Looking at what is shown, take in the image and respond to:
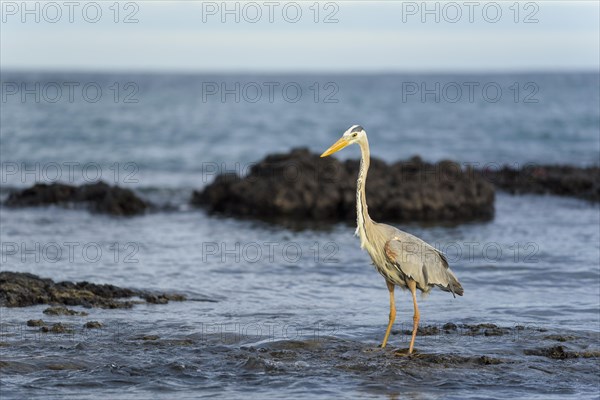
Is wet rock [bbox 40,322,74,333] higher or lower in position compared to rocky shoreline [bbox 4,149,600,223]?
lower

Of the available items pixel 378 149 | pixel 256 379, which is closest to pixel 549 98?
pixel 378 149

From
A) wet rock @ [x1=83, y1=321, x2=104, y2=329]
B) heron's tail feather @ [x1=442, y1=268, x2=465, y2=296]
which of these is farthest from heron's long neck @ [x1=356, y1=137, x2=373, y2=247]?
wet rock @ [x1=83, y1=321, x2=104, y2=329]

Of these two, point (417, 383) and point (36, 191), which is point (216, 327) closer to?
point (417, 383)

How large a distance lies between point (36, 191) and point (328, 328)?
1029 cm

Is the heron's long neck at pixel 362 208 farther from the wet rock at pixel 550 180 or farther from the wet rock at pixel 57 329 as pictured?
the wet rock at pixel 550 180

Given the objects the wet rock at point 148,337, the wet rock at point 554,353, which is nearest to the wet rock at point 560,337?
the wet rock at point 554,353

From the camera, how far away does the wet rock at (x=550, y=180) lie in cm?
1962

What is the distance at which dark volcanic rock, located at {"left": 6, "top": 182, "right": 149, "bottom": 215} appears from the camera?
678 inches

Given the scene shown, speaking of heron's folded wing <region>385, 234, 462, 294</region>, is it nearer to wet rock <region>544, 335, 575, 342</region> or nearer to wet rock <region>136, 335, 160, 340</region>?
wet rock <region>544, 335, 575, 342</region>

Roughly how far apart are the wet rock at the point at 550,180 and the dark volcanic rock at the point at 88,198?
8290 millimetres

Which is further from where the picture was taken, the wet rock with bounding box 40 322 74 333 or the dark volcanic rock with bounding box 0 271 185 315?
the dark volcanic rock with bounding box 0 271 185 315

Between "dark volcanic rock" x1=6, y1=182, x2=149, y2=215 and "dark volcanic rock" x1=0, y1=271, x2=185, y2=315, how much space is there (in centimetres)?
664

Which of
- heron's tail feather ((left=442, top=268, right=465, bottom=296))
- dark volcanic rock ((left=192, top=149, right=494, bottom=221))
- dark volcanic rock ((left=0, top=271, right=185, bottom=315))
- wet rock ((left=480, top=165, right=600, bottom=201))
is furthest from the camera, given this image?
wet rock ((left=480, top=165, right=600, bottom=201))

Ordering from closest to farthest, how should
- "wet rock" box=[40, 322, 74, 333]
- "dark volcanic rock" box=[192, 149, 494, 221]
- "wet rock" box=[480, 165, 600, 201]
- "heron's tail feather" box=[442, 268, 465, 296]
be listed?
"wet rock" box=[40, 322, 74, 333]
"heron's tail feather" box=[442, 268, 465, 296]
"dark volcanic rock" box=[192, 149, 494, 221]
"wet rock" box=[480, 165, 600, 201]
